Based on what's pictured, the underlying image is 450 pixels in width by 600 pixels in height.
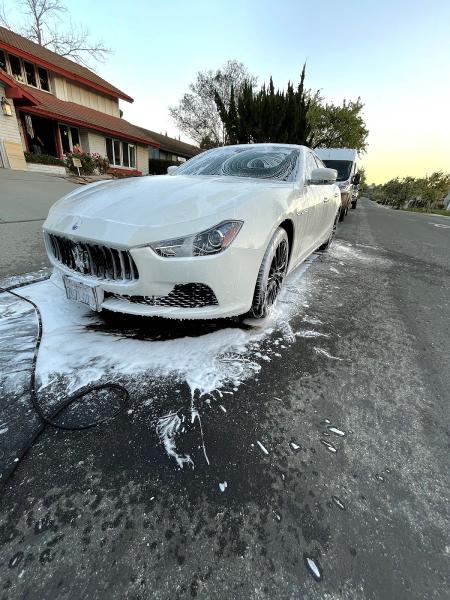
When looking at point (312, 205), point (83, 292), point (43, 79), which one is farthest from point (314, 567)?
point (43, 79)

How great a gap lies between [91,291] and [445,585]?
1.97m

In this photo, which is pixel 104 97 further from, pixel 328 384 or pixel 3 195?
pixel 328 384

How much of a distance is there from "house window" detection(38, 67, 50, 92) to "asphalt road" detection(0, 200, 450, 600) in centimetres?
2222

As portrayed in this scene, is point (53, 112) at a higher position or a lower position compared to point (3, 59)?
lower

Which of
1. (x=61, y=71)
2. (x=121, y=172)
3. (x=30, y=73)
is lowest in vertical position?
(x=121, y=172)

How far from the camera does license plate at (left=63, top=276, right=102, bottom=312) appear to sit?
179 cm

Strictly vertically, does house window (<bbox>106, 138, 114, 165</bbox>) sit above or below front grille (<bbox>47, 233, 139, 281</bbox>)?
above

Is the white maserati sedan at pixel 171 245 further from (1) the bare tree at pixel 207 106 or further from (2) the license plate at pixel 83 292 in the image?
(1) the bare tree at pixel 207 106

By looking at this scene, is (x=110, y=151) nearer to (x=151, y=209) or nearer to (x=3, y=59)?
(x=3, y=59)

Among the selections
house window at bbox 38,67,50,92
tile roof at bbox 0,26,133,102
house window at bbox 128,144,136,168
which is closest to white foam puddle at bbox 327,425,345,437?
tile roof at bbox 0,26,133,102

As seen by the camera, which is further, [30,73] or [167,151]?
[167,151]

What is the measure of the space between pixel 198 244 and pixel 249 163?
5.56 feet

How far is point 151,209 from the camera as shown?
1775 mm

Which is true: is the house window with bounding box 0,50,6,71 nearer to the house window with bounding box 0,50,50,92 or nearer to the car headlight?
the house window with bounding box 0,50,50,92
